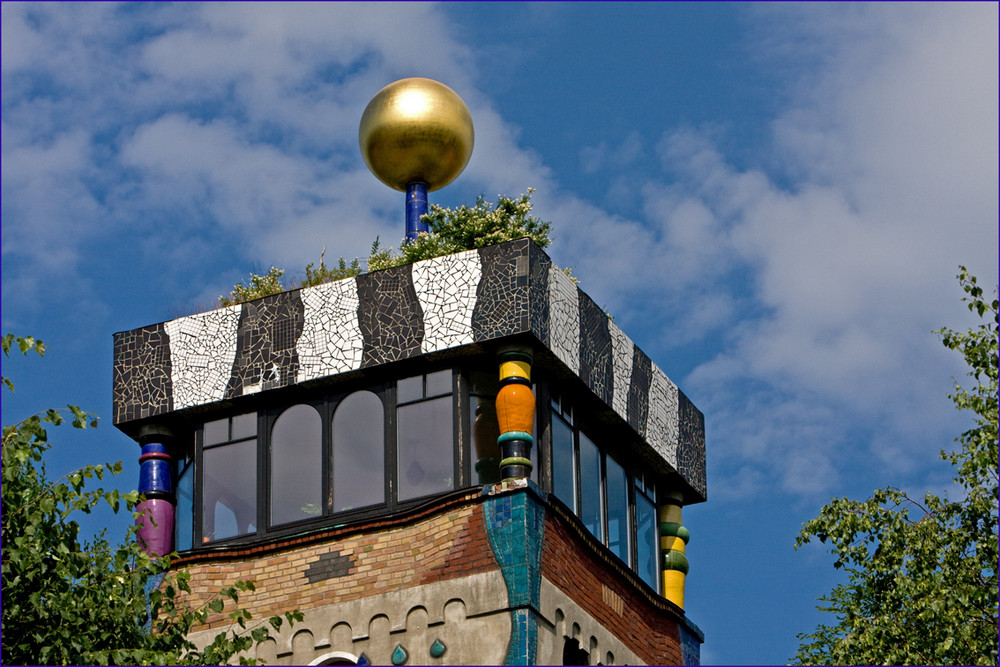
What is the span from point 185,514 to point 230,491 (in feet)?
2.41

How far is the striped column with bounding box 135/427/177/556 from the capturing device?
2533 centimetres

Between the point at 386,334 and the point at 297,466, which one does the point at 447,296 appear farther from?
the point at 297,466

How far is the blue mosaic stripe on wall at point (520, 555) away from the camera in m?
22.5

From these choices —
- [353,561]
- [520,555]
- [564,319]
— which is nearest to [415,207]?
[564,319]

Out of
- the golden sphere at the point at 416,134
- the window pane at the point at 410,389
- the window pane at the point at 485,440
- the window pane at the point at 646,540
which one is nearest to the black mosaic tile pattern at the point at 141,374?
the window pane at the point at 410,389

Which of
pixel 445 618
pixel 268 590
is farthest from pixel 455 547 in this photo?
pixel 268 590

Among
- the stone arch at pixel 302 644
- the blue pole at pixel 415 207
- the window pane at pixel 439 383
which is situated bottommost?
the stone arch at pixel 302 644

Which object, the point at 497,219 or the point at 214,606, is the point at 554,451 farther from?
the point at 214,606

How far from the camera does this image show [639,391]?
1051 inches

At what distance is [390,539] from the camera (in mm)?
23859

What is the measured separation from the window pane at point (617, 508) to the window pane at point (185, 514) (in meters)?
5.11

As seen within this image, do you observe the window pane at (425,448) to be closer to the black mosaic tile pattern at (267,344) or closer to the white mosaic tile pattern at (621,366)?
the black mosaic tile pattern at (267,344)

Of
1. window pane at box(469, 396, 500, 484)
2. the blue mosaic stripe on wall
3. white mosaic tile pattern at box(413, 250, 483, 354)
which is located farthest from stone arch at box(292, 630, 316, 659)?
white mosaic tile pattern at box(413, 250, 483, 354)

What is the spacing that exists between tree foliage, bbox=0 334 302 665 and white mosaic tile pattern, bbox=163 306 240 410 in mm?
4644
